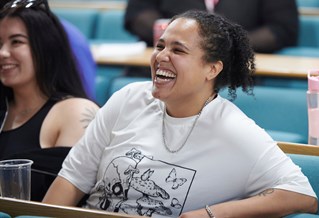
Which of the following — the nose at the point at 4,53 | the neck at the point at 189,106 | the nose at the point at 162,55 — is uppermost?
the nose at the point at 162,55

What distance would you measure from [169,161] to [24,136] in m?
0.69

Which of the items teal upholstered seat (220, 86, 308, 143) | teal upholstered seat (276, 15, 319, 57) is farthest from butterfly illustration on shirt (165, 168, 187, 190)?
teal upholstered seat (276, 15, 319, 57)

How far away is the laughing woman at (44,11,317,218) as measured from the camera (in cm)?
176

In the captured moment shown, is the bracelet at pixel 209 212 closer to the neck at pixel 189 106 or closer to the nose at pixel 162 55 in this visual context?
the neck at pixel 189 106

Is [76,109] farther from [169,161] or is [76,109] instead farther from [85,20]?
[85,20]

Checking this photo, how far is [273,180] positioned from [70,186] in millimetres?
572

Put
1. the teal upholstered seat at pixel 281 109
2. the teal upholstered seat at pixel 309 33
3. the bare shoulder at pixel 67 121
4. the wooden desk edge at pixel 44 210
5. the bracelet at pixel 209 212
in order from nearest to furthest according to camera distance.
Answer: the wooden desk edge at pixel 44 210, the bracelet at pixel 209 212, the bare shoulder at pixel 67 121, the teal upholstered seat at pixel 281 109, the teal upholstered seat at pixel 309 33

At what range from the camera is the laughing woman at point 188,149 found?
1765mm

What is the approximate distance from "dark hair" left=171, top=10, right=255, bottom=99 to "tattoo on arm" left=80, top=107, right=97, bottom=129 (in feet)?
1.78

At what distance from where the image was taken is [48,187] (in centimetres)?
219

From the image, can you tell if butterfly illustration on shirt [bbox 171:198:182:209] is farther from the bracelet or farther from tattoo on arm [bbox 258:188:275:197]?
tattoo on arm [bbox 258:188:275:197]

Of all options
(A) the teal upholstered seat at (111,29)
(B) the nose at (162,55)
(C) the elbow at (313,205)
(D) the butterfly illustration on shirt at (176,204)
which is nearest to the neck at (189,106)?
(B) the nose at (162,55)

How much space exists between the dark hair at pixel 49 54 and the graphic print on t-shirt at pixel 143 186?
574 millimetres

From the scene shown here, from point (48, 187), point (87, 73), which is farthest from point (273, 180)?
point (87, 73)
